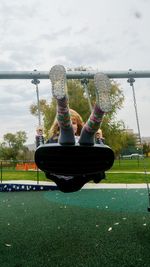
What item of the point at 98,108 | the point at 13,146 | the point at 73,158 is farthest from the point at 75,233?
the point at 13,146

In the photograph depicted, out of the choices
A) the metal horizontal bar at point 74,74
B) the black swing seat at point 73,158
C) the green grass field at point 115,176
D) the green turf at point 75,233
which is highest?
the metal horizontal bar at point 74,74

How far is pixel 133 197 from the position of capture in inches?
317

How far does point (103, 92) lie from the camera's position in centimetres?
279

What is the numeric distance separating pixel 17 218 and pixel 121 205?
7.18 ft

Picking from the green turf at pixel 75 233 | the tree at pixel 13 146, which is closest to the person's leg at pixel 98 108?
the green turf at pixel 75 233

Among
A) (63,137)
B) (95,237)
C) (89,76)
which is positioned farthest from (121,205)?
(63,137)

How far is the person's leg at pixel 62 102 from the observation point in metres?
2.66

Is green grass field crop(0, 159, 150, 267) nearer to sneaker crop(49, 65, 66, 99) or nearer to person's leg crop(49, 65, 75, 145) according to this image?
person's leg crop(49, 65, 75, 145)

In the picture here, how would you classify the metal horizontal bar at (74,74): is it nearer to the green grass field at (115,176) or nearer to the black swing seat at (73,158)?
the black swing seat at (73,158)

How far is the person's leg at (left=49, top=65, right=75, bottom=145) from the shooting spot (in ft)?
8.74

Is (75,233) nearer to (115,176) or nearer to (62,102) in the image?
(62,102)

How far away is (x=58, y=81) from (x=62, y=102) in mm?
197

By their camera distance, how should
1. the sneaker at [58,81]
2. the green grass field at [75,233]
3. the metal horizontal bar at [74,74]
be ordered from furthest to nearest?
the metal horizontal bar at [74,74], the green grass field at [75,233], the sneaker at [58,81]

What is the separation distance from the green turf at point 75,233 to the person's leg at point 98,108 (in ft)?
3.69
